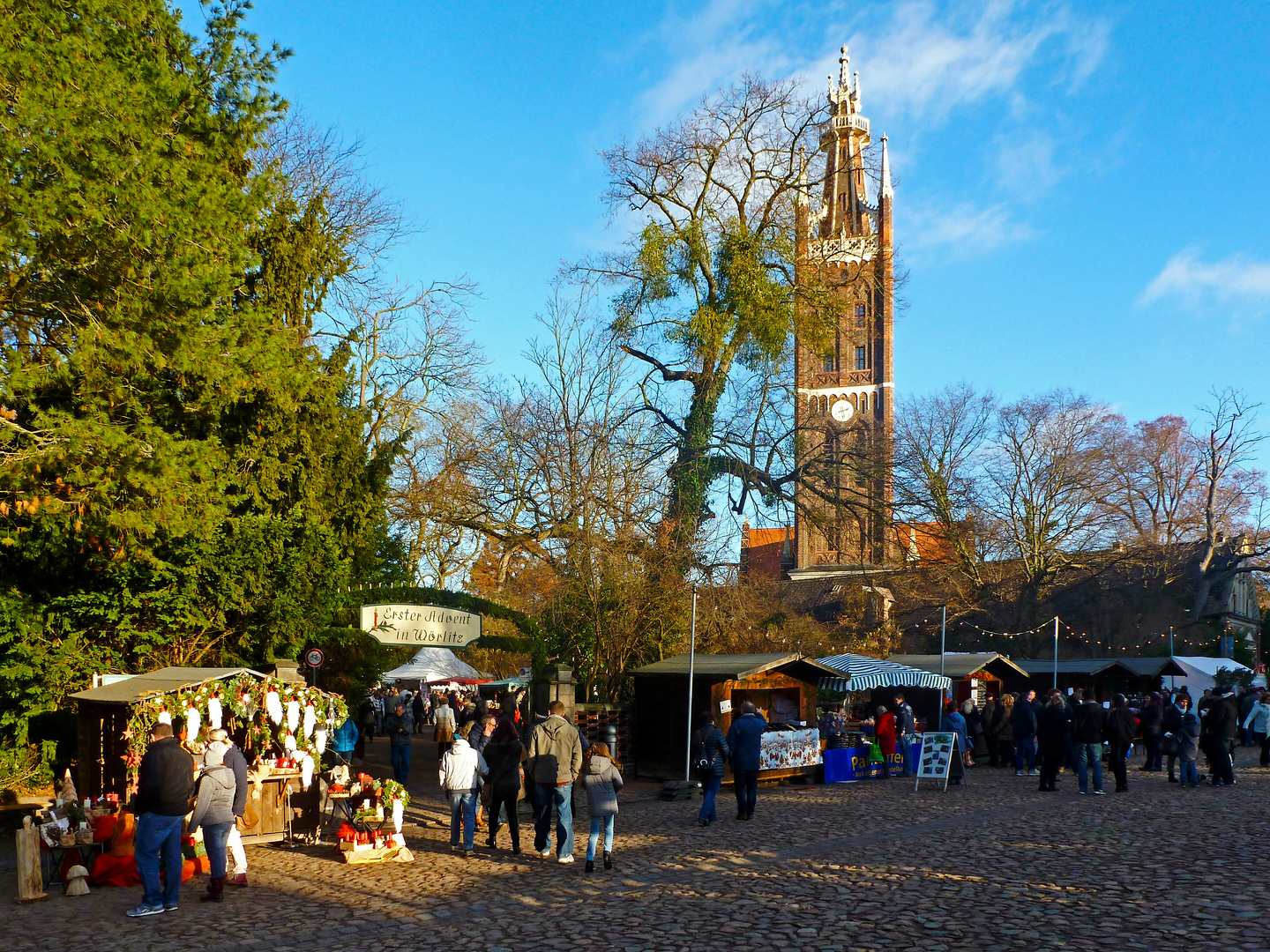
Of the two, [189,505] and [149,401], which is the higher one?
[149,401]

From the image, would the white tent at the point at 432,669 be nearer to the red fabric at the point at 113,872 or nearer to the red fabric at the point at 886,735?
the red fabric at the point at 886,735

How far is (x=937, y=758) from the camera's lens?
17797 millimetres

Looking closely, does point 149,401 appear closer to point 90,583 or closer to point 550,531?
point 90,583

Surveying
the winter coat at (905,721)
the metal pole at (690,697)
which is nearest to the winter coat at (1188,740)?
the winter coat at (905,721)

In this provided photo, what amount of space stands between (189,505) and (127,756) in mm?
3285

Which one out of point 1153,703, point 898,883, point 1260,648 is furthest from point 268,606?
point 1260,648

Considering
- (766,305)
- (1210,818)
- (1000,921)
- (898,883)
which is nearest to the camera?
(1000,921)

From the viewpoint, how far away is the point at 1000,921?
25.4 ft

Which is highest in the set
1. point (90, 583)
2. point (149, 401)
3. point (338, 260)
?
point (338, 260)

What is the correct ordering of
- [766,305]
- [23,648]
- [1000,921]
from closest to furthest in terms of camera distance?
[1000,921], [23,648], [766,305]

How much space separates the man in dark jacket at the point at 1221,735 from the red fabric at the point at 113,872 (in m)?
15.6

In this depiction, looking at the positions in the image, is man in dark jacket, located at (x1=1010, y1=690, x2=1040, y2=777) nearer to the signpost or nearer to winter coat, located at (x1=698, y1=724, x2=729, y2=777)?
winter coat, located at (x1=698, y1=724, x2=729, y2=777)

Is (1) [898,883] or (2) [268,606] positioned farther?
(2) [268,606]

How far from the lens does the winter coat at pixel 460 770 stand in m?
11.3
